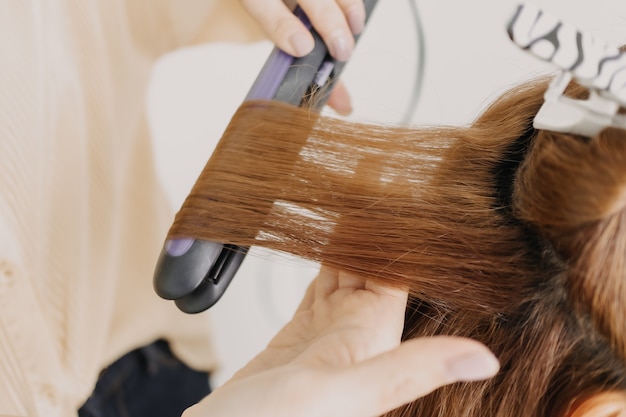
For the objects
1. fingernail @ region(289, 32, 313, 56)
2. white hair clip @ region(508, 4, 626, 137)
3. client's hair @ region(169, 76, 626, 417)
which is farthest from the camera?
fingernail @ region(289, 32, 313, 56)

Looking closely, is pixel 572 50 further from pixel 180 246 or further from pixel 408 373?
pixel 180 246

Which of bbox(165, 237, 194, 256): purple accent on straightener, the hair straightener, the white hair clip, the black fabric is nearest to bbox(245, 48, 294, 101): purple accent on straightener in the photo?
the hair straightener

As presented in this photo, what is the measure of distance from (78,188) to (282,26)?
0.33 meters

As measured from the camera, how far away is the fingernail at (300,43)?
0.55 metres

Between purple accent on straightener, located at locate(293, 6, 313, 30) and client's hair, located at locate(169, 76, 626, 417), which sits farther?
purple accent on straightener, located at locate(293, 6, 313, 30)

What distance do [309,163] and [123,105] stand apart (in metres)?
0.43

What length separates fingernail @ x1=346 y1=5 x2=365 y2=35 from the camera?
0.59 meters

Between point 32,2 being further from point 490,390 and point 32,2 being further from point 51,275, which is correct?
point 490,390

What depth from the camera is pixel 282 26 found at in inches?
22.4

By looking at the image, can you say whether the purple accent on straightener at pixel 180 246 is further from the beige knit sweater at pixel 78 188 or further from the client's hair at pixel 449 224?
the beige knit sweater at pixel 78 188

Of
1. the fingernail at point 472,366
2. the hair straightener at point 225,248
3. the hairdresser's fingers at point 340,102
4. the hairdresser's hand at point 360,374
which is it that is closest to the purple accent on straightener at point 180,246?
the hair straightener at point 225,248

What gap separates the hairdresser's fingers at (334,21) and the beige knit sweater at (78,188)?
0.60ft

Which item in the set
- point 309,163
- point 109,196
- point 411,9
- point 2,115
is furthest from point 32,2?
point 411,9

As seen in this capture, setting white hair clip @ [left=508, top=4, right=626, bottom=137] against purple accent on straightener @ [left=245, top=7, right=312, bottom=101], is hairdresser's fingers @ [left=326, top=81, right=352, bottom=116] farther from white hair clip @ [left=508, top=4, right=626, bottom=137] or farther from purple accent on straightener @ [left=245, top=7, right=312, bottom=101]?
white hair clip @ [left=508, top=4, right=626, bottom=137]
